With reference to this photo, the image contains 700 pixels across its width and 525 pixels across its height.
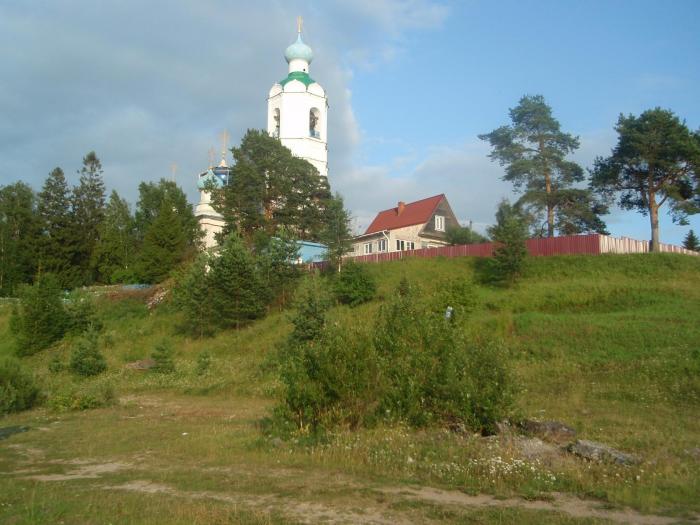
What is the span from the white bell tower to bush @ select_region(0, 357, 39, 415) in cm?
3405

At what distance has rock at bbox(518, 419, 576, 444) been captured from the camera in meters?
10.2

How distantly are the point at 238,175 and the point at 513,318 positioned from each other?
2464 centimetres

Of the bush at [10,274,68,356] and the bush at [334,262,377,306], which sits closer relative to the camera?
the bush at [334,262,377,306]

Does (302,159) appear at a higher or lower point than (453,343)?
higher

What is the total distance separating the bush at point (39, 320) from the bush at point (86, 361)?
405 inches

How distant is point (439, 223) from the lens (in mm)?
49688

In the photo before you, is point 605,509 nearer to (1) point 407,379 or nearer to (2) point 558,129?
(1) point 407,379

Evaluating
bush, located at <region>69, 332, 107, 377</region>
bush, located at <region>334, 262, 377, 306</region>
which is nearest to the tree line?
bush, located at <region>334, 262, 377, 306</region>

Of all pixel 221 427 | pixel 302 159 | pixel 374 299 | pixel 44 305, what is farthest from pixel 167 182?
pixel 221 427

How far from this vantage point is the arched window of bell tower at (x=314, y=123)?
52969 mm

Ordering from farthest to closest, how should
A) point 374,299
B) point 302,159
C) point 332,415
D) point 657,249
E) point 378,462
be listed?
point 302,159, point 657,249, point 374,299, point 332,415, point 378,462

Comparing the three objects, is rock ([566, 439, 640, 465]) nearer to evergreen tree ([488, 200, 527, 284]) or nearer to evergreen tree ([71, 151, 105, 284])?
evergreen tree ([488, 200, 527, 284])

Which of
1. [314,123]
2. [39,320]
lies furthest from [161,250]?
[314,123]

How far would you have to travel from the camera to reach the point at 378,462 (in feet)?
29.6
